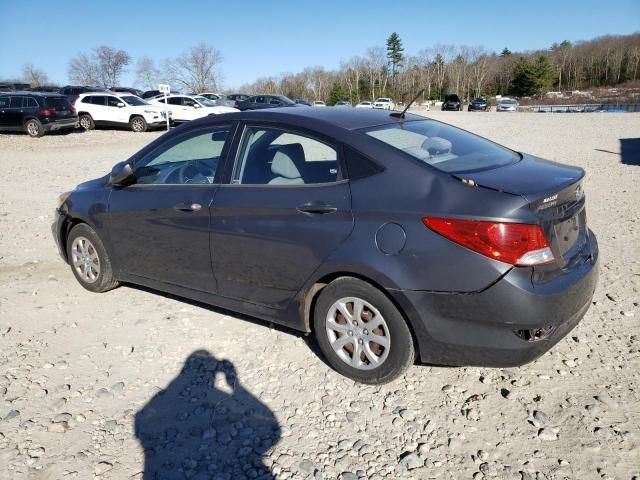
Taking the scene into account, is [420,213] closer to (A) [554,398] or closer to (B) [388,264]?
(B) [388,264]

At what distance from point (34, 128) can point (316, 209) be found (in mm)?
21063

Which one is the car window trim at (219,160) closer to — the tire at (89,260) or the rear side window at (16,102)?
the tire at (89,260)

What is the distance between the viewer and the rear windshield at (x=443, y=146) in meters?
3.09

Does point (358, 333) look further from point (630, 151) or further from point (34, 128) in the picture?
point (34, 128)

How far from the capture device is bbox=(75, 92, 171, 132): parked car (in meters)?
22.0

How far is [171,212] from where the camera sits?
3791mm

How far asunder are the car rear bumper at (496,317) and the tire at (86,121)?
75.5 feet

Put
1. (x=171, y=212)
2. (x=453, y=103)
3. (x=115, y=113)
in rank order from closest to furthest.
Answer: (x=171, y=212) → (x=115, y=113) → (x=453, y=103)

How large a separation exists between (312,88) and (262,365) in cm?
8645

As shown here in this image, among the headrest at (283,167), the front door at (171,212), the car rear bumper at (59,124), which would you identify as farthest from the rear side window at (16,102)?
the headrest at (283,167)

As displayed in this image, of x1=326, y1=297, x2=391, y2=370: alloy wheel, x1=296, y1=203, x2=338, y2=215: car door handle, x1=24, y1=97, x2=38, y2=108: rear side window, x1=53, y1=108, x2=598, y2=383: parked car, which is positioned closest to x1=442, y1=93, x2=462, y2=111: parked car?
x1=24, y1=97, x2=38, y2=108: rear side window

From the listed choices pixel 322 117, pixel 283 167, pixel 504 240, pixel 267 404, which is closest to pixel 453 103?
pixel 322 117

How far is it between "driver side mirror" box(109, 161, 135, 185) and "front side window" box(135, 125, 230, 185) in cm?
6

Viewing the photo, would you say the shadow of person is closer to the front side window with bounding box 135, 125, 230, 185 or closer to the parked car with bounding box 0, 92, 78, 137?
the front side window with bounding box 135, 125, 230, 185
